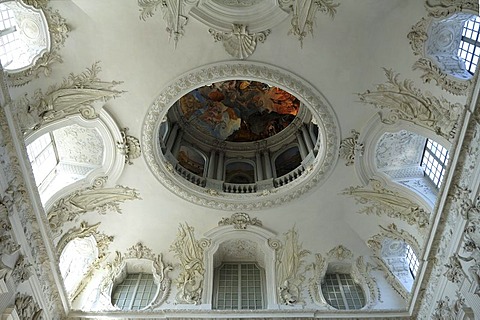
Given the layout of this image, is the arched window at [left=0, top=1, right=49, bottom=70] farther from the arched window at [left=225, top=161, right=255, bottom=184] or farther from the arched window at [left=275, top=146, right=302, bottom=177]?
the arched window at [left=275, top=146, right=302, bottom=177]

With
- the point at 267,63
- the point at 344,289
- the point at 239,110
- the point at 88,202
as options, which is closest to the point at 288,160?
the point at 239,110

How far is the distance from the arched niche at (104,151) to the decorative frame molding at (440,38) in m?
9.90

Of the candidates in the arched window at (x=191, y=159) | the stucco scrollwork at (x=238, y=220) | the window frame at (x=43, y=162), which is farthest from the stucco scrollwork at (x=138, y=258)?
the arched window at (x=191, y=159)

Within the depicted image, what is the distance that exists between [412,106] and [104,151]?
10.3 meters

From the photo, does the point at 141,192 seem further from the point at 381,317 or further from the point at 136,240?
the point at 381,317

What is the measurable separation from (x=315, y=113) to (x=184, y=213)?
6.15 meters

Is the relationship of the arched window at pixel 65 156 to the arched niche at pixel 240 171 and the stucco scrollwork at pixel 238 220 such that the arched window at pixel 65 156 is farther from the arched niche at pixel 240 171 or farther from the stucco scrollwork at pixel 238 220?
the arched niche at pixel 240 171

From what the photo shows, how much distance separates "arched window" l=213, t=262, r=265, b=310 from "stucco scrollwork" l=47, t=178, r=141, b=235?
4584 millimetres

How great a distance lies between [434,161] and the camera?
14688mm

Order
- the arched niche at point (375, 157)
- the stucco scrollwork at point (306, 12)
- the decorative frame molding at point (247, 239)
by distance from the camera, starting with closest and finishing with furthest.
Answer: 1. the stucco scrollwork at point (306, 12)
2. the arched niche at point (375, 157)
3. the decorative frame molding at point (247, 239)

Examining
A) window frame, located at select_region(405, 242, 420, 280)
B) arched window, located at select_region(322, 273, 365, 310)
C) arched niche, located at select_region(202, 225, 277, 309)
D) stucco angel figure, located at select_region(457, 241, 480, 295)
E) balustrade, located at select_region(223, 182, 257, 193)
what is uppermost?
balustrade, located at select_region(223, 182, 257, 193)

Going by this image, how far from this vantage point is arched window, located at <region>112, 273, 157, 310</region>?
15.7m

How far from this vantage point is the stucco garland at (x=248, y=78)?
14.8 m

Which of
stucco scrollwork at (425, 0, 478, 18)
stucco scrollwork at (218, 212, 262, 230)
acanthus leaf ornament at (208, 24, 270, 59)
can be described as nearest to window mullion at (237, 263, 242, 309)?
stucco scrollwork at (218, 212, 262, 230)
